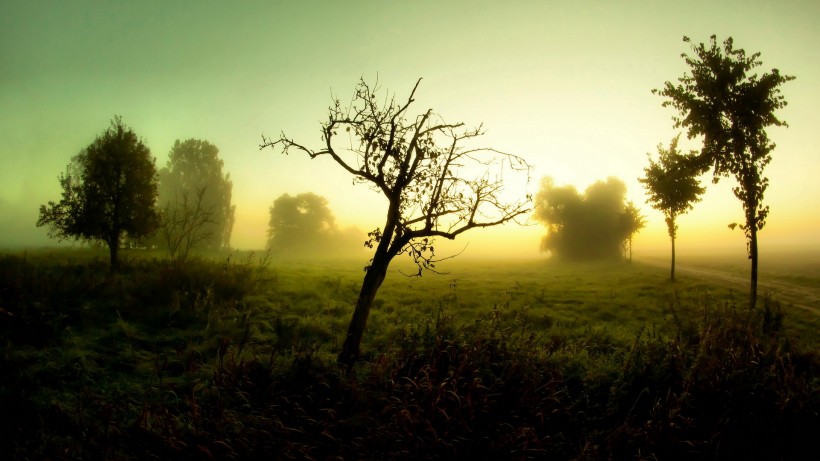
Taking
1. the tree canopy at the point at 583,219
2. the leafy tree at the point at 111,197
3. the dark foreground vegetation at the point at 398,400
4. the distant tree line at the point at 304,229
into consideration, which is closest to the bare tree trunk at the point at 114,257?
the leafy tree at the point at 111,197

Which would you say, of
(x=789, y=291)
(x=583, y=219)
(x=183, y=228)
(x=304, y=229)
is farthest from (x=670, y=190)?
(x=304, y=229)

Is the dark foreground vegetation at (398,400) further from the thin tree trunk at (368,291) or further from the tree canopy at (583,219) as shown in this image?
the tree canopy at (583,219)

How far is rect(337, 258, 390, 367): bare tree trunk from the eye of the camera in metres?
9.66

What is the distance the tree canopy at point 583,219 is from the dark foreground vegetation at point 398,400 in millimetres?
47407

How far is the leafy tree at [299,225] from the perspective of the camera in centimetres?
6888

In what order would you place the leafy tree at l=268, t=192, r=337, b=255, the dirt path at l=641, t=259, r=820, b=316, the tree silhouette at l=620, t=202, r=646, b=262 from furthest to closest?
the leafy tree at l=268, t=192, r=337, b=255 < the tree silhouette at l=620, t=202, r=646, b=262 < the dirt path at l=641, t=259, r=820, b=316

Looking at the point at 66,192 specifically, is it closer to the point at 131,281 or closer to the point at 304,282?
the point at 131,281

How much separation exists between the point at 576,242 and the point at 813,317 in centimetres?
4119

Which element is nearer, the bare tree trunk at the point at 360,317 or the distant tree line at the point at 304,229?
the bare tree trunk at the point at 360,317

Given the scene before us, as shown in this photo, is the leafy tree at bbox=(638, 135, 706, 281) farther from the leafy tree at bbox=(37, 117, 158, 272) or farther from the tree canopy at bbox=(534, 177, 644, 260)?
the leafy tree at bbox=(37, 117, 158, 272)

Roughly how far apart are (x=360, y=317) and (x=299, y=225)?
64.2 m

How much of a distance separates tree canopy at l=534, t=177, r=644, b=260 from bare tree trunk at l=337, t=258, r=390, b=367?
158 ft

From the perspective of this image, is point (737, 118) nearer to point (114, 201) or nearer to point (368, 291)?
point (368, 291)

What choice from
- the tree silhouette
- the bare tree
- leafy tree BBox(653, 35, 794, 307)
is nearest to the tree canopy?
the tree silhouette
